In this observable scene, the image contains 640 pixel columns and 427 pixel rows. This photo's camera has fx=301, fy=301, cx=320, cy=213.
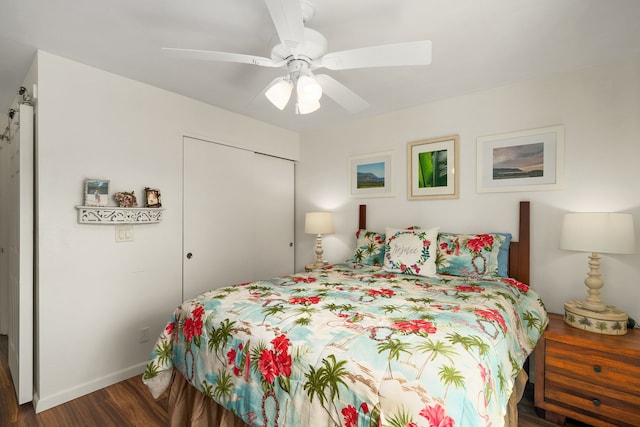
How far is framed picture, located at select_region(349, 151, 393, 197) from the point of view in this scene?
3217 millimetres

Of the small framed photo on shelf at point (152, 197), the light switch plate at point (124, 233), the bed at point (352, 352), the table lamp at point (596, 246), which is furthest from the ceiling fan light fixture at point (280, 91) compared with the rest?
the table lamp at point (596, 246)

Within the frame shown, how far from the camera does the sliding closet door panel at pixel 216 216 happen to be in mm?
2838

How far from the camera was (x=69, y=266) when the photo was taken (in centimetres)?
212

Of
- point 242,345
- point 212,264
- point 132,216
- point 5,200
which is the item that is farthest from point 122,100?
point 242,345

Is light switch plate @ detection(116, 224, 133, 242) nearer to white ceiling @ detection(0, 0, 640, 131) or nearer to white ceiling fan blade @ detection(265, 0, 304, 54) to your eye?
white ceiling @ detection(0, 0, 640, 131)

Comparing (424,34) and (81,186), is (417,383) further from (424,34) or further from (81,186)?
(81,186)

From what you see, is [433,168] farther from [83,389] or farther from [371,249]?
[83,389]

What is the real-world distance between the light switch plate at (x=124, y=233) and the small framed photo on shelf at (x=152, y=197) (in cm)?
22

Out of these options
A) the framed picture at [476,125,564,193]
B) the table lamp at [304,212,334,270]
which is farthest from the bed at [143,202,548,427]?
the table lamp at [304,212,334,270]

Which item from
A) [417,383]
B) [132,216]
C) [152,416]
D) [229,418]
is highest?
[132,216]

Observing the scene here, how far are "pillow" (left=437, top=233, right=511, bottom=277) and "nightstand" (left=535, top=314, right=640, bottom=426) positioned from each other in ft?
1.73

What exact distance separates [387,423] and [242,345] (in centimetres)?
70

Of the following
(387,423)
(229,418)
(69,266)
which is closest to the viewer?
(387,423)

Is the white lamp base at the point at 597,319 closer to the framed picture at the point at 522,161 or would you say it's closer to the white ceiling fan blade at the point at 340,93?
the framed picture at the point at 522,161
